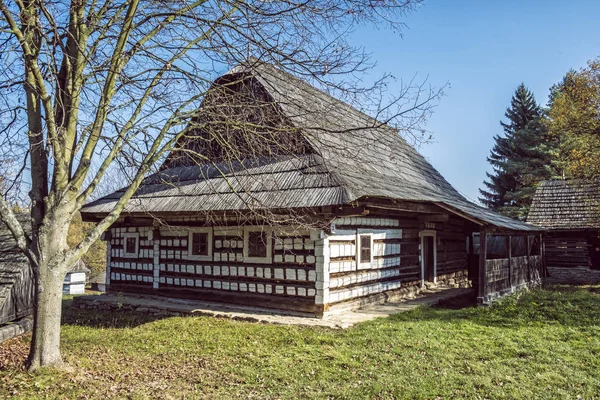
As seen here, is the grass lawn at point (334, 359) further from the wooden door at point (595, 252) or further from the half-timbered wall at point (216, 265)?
the wooden door at point (595, 252)

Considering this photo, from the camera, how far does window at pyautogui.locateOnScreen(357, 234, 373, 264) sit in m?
10.2

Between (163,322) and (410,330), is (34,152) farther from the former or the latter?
(410,330)

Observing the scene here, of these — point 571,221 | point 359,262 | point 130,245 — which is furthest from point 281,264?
point 571,221

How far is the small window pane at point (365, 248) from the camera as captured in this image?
10.3m

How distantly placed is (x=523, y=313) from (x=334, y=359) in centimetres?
490

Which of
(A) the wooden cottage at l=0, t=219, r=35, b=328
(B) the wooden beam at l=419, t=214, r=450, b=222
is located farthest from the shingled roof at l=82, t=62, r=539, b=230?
(A) the wooden cottage at l=0, t=219, r=35, b=328

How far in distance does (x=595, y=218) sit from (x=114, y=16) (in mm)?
18876

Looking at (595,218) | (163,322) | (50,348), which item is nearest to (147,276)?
(163,322)

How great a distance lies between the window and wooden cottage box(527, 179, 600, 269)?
34.4ft

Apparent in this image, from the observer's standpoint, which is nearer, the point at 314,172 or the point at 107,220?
the point at 107,220

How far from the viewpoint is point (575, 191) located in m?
19.5

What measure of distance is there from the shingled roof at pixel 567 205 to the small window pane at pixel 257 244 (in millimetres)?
13679

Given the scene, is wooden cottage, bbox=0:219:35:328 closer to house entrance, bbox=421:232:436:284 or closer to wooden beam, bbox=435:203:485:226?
wooden beam, bbox=435:203:485:226

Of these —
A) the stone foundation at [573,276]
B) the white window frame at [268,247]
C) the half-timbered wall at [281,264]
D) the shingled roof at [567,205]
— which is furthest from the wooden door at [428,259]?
the shingled roof at [567,205]
